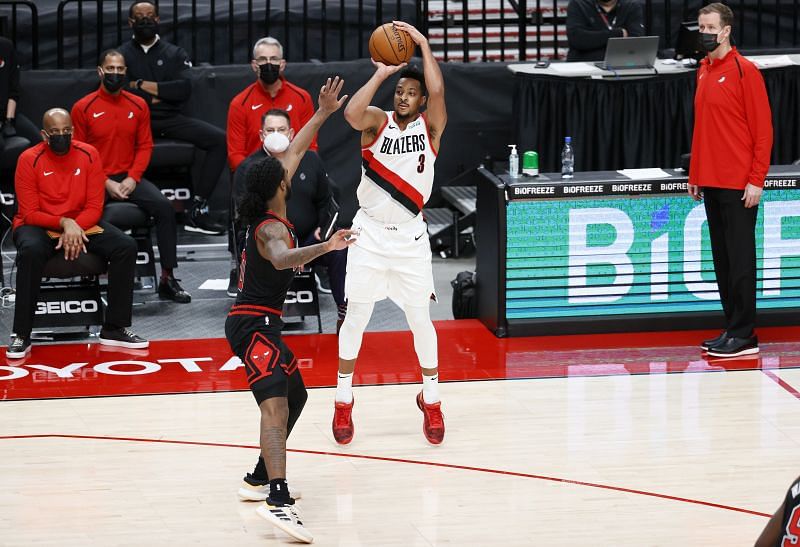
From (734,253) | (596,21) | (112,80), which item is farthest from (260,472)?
(596,21)

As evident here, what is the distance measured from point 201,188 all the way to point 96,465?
5487 mm

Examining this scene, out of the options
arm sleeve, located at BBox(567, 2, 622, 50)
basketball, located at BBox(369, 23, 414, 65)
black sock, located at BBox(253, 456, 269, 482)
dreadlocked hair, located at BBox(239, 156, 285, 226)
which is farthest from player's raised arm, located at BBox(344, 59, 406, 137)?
arm sleeve, located at BBox(567, 2, 622, 50)

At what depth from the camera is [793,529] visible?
3.39m

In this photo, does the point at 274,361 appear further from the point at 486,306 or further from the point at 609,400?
the point at 486,306

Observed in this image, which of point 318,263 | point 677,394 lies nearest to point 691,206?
point 677,394

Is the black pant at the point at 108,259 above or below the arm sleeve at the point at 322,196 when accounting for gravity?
below

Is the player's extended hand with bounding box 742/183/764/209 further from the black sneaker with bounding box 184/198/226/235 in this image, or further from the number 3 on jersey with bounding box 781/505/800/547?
the black sneaker with bounding box 184/198/226/235

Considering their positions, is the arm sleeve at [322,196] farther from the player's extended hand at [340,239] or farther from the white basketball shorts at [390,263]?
the player's extended hand at [340,239]

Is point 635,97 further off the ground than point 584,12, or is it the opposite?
point 584,12

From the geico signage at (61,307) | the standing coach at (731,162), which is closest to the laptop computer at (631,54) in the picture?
the standing coach at (731,162)

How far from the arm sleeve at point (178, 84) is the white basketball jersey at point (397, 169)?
4846 mm

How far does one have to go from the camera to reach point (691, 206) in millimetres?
8742

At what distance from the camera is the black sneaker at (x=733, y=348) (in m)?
8.18

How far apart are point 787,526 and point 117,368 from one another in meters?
5.41
